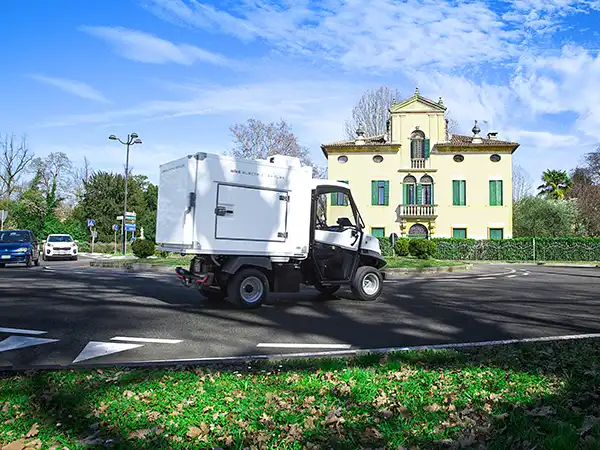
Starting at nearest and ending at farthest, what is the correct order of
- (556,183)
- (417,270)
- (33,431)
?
(33,431)
(417,270)
(556,183)

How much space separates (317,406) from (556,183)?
206ft

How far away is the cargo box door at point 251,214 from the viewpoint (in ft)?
29.9

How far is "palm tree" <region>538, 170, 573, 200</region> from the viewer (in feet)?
191

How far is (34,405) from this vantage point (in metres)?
3.60

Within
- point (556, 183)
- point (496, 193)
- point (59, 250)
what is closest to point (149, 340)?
point (59, 250)

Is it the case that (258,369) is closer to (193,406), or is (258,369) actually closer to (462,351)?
(193,406)

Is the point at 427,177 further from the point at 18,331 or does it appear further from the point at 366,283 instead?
the point at 18,331

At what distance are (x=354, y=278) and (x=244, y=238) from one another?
8.72ft

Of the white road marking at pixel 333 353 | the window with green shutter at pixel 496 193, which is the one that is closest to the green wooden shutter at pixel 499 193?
the window with green shutter at pixel 496 193

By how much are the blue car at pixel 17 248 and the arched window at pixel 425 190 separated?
29.3 metres

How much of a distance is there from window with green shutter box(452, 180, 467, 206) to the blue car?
102ft

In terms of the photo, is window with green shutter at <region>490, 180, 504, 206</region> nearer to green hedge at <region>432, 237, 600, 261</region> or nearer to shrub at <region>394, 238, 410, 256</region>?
green hedge at <region>432, 237, 600, 261</region>

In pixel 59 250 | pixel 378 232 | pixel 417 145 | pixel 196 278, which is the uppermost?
pixel 417 145

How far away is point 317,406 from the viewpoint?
362 centimetres
